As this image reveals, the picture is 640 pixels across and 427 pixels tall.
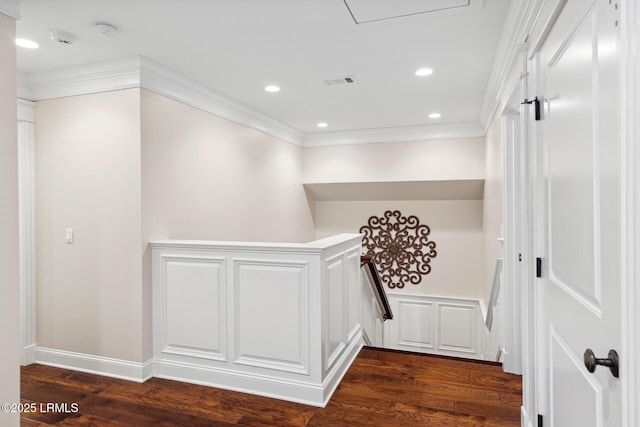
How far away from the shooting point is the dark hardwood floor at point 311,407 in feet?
7.43

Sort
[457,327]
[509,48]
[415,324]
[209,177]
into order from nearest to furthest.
→ [509,48]
[209,177]
[457,327]
[415,324]

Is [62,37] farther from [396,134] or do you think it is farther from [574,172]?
[396,134]

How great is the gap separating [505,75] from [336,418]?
254cm

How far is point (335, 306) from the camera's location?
274cm

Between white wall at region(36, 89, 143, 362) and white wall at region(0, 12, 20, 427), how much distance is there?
3.04 feet

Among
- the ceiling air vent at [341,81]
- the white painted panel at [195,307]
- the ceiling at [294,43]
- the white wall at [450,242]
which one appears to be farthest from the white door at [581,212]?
the white wall at [450,242]

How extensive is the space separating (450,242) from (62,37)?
5148 millimetres

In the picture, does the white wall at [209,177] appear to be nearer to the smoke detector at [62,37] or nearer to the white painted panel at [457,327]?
the smoke detector at [62,37]

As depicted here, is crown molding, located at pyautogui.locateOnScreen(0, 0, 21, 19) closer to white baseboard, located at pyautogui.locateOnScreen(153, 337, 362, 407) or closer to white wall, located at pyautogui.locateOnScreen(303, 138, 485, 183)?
white baseboard, located at pyautogui.locateOnScreen(153, 337, 362, 407)

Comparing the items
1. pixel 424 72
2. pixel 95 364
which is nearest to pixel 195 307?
pixel 95 364

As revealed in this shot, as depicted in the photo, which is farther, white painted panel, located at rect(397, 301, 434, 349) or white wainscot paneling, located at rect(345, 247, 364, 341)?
white painted panel, located at rect(397, 301, 434, 349)

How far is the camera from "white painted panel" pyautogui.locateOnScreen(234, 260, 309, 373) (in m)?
2.50

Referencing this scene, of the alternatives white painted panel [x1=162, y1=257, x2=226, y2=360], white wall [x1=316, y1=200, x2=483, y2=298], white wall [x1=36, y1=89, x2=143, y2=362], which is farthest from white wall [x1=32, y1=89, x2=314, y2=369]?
white wall [x1=316, y1=200, x2=483, y2=298]

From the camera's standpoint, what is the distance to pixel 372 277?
13.4ft
